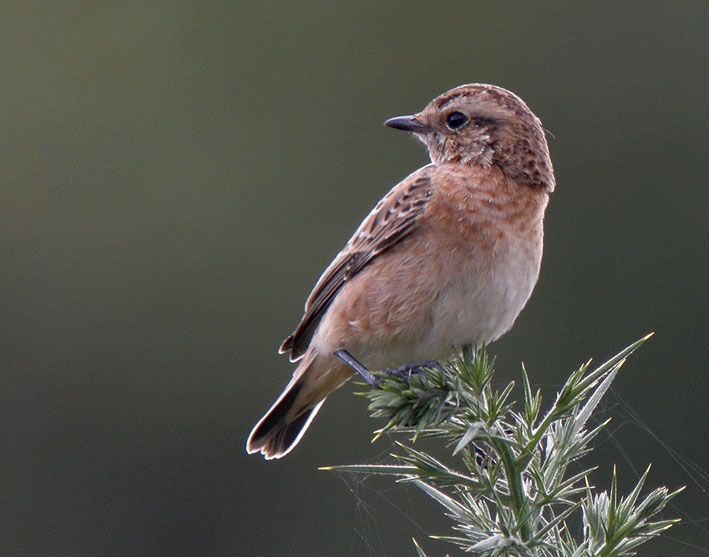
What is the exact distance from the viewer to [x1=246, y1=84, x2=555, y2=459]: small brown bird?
408 centimetres

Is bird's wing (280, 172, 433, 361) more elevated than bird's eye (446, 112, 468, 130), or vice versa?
bird's eye (446, 112, 468, 130)

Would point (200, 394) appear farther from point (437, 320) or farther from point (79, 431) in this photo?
point (437, 320)

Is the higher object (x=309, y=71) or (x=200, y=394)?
(x=309, y=71)

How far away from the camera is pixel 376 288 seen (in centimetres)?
431

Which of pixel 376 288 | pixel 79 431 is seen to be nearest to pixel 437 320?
pixel 376 288

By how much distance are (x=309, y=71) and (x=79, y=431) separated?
5643 mm

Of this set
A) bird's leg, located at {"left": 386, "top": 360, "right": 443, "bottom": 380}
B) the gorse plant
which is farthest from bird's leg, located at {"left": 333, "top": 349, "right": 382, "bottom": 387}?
the gorse plant

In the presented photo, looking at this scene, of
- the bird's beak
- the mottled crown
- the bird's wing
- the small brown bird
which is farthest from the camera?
the bird's beak

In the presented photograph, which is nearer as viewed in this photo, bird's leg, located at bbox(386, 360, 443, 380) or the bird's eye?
bird's leg, located at bbox(386, 360, 443, 380)

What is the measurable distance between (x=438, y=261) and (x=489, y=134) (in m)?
0.88

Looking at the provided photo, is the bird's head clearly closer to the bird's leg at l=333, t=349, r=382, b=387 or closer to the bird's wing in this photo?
the bird's wing

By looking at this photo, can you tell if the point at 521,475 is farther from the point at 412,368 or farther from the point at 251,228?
the point at 251,228

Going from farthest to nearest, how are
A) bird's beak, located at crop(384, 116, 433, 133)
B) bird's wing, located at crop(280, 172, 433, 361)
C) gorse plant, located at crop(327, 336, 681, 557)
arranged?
bird's beak, located at crop(384, 116, 433, 133), bird's wing, located at crop(280, 172, 433, 361), gorse plant, located at crop(327, 336, 681, 557)

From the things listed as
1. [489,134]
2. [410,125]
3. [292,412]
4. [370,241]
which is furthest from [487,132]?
[292,412]
